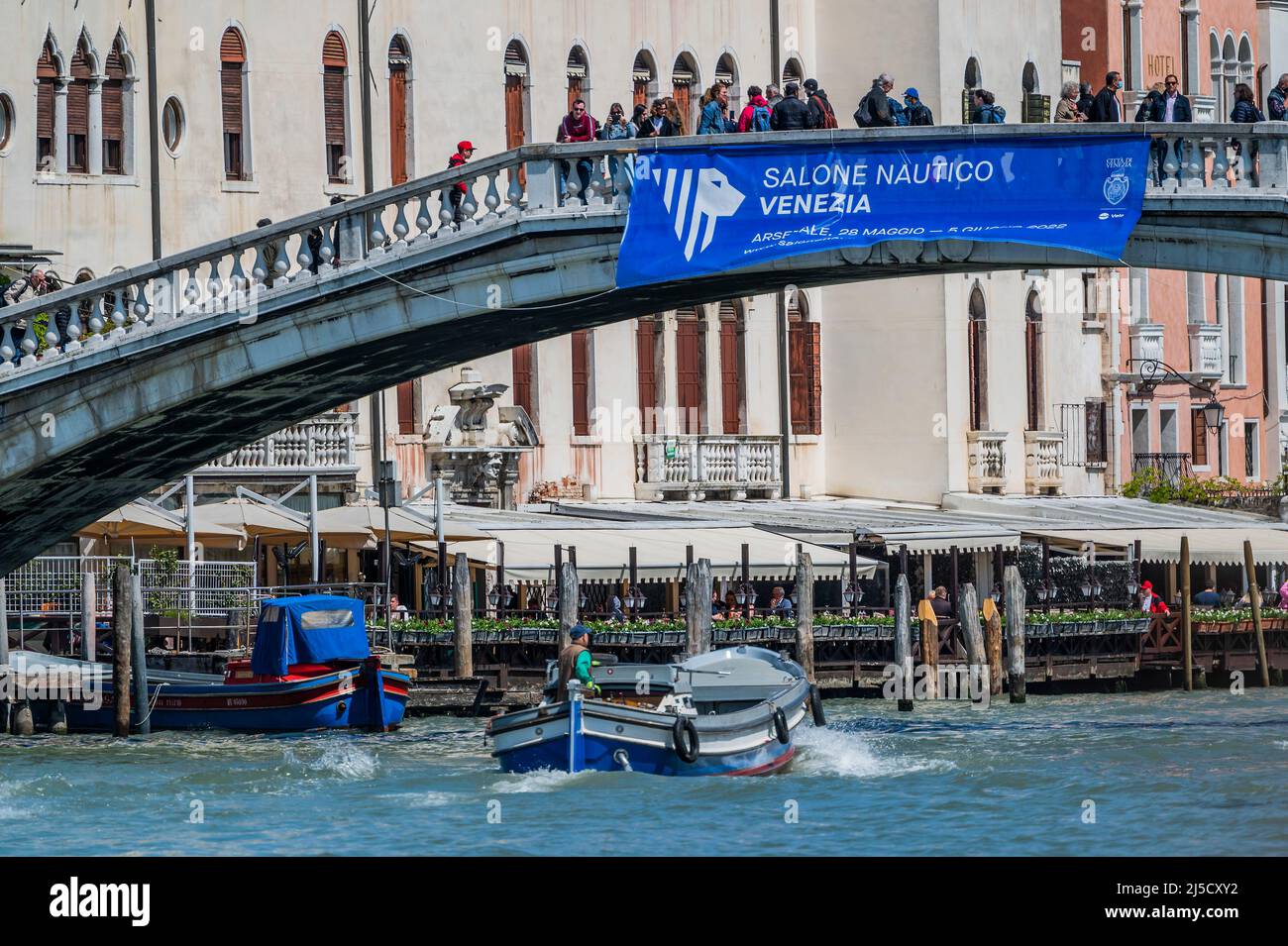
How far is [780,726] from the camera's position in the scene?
28953mm

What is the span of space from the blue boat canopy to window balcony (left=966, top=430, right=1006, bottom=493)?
552 inches

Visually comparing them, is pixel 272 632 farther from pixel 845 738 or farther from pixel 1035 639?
pixel 1035 639

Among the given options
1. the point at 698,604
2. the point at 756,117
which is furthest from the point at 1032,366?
the point at 756,117

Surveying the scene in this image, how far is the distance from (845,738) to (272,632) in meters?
6.41

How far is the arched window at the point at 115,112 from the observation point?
122 feet

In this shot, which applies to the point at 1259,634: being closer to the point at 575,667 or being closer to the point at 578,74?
the point at 578,74

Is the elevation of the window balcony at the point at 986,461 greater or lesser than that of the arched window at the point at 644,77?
lesser

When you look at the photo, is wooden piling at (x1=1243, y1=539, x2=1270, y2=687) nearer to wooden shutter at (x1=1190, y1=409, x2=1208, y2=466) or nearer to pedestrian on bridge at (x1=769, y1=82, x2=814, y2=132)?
wooden shutter at (x1=1190, y1=409, x2=1208, y2=466)

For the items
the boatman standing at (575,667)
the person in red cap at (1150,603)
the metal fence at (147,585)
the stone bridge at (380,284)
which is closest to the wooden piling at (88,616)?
the metal fence at (147,585)

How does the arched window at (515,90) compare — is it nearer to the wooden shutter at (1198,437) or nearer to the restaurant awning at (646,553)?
the restaurant awning at (646,553)

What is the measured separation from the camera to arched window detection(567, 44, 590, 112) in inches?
1636

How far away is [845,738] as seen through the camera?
31375 mm

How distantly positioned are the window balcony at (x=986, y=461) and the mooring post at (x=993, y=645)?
274 inches
